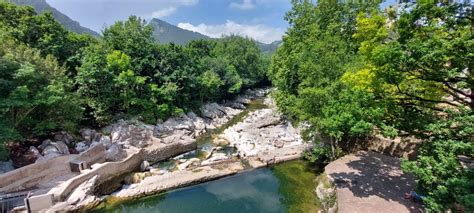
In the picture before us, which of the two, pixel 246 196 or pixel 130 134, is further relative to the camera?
pixel 130 134

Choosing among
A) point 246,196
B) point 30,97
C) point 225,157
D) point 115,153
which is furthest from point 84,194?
point 225,157

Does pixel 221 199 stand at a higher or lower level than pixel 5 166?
lower

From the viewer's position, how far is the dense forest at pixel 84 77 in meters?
13.7

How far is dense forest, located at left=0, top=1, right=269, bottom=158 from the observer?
539 inches

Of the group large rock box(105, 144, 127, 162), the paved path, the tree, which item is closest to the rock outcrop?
the paved path

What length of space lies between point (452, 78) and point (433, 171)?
10.2 feet

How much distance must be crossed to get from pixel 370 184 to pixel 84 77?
2214cm

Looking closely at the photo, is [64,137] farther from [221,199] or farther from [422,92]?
[422,92]

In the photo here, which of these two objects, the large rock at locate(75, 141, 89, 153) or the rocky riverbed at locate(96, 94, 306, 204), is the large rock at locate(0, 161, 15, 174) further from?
the rocky riverbed at locate(96, 94, 306, 204)

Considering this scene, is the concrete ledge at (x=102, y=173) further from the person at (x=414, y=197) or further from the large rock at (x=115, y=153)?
the person at (x=414, y=197)

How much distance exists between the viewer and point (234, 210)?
1205 cm

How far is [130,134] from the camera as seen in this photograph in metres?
19.8

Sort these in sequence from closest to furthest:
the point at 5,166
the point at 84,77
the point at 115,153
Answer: the point at 5,166
the point at 115,153
the point at 84,77

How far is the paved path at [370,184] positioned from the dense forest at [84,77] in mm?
16235
